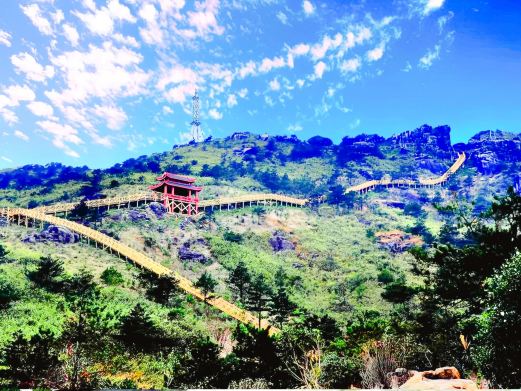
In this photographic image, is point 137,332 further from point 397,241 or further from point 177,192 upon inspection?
point 397,241

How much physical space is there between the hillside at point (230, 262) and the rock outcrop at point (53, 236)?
0.18m

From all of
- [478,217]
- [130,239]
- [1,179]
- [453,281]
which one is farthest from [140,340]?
[1,179]

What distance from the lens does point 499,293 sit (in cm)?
1263

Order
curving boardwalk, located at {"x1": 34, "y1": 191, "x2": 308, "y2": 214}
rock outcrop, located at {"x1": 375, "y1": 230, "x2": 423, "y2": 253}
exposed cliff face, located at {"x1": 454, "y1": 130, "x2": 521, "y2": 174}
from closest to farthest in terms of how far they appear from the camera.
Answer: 1. curving boardwalk, located at {"x1": 34, "y1": 191, "x2": 308, "y2": 214}
2. rock outcrop, located at {"x1": 375, "y1": 230, "x2": 423, "y2": 253}
3. exposed cliff face, located at {"x1": 454, "y1": 130, "x2": 521, "y2": 174}

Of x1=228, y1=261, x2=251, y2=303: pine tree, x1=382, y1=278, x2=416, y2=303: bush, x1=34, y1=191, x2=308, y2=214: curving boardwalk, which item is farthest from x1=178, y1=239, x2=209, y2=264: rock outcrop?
x1=382, y1=278, x2=416, y2=303: bush

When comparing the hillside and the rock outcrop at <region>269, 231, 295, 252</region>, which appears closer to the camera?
the hillside

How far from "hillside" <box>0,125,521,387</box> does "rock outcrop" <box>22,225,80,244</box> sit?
0.57 feet

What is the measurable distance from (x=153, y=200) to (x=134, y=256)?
2181 cm

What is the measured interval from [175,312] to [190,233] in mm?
32626

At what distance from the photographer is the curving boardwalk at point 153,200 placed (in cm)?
6119

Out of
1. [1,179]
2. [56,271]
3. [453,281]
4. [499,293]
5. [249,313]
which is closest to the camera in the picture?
[499,293]

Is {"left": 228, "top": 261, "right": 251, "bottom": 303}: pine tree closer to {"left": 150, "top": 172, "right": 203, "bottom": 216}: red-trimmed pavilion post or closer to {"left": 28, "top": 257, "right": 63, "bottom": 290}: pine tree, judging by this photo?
{"left": 28, "top": 257, "right": 63, "bottom": 290}: pine tree

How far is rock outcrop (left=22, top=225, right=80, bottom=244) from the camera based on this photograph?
47581 millimetres

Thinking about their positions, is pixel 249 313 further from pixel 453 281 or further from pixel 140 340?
pixel 453 281
